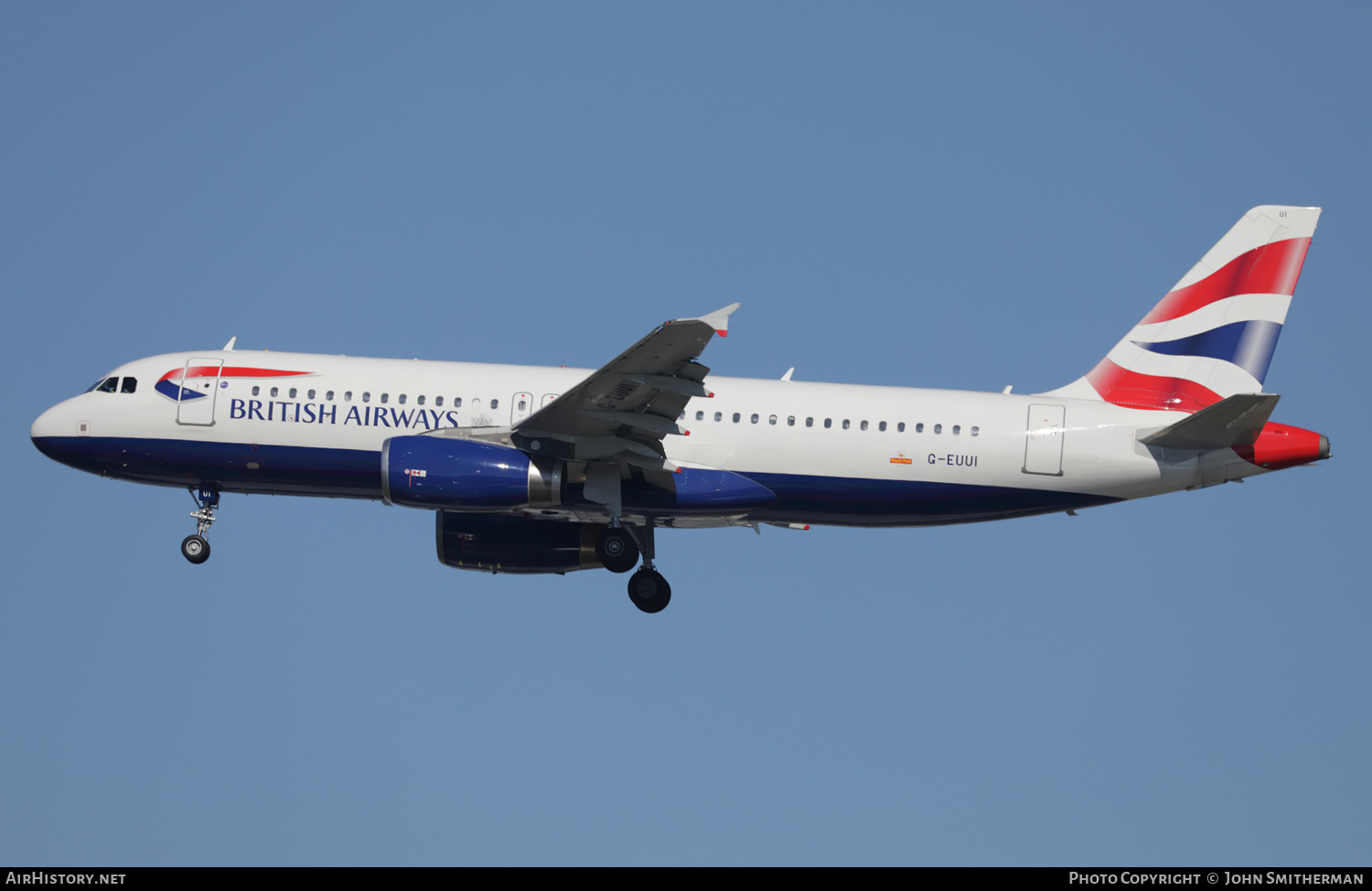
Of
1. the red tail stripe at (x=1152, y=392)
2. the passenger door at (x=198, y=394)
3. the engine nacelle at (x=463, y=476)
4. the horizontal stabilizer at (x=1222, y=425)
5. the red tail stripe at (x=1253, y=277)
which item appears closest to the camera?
the horizontal stabilizer at (x=1222, y=425)

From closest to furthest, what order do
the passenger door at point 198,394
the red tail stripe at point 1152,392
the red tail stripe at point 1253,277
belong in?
1. the passenger door at point 198,394
2. the red tail stripe at point 1152,392
3. the red tail stripe at point 1253,277

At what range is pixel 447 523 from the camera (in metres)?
36.9

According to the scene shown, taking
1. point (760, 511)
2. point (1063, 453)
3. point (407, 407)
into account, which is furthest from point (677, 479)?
point (1063, 453)

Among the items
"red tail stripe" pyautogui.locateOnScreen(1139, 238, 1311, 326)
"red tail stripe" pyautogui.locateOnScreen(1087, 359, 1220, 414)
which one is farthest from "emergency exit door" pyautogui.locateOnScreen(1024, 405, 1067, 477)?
"red tail stripe" pyautogui.locateOnScreen(1139, 238, 1311, 326)

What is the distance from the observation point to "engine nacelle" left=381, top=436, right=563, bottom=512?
103 ft

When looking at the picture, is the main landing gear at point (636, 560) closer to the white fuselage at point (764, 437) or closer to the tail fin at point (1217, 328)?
the white fuselage at point (764, 437)

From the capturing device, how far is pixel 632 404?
103 ft

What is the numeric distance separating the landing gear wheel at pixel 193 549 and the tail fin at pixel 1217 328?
65.5 feet

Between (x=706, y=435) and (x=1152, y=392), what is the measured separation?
406 inches

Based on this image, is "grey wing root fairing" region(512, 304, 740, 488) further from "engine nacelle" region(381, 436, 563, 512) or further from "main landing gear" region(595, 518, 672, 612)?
"main landing gear" region(595, 518, 672, 612)

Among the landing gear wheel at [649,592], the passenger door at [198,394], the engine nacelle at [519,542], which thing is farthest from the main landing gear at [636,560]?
the passenger door at [198,394]

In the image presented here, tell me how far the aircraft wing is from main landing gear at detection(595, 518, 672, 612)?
2184 mm

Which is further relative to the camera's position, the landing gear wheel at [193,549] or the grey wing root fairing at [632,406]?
the landing gear wheel at [193,549]

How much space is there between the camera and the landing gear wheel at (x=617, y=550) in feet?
112
